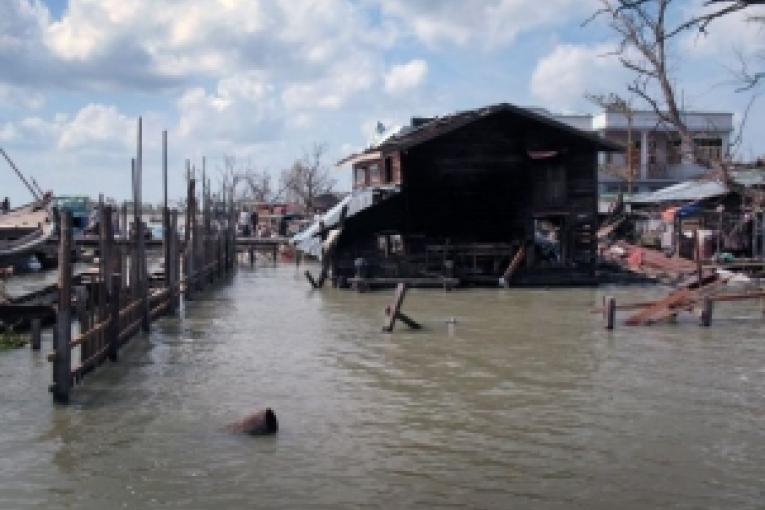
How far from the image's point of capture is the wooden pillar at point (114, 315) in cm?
1305

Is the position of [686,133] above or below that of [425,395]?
above

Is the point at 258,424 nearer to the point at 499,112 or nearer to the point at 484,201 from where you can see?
the point at 499,112

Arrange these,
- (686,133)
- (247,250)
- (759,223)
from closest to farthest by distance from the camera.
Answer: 1. (686,133)
2. (759,223)
3. (247,250)

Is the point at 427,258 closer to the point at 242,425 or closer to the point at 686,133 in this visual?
the point at 686,133

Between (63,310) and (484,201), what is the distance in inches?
845

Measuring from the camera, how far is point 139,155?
16422mm

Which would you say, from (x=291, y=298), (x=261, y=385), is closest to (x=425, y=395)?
(x=261, y=385)

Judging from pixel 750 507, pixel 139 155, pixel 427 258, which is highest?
pixel 139 155

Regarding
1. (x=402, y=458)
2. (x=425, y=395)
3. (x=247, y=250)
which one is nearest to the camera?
(x=402, y=458)

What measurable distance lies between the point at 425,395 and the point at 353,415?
1.40 m

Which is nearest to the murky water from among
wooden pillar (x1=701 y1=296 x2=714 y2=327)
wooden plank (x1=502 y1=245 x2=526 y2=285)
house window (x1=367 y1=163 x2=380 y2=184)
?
wooden pillar (x1=701 y1=296 x2=714 y2=327)

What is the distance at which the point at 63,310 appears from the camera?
1020 cm

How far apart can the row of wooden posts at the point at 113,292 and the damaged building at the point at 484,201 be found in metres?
6.05

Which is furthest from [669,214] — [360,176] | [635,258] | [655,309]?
[655,309]
